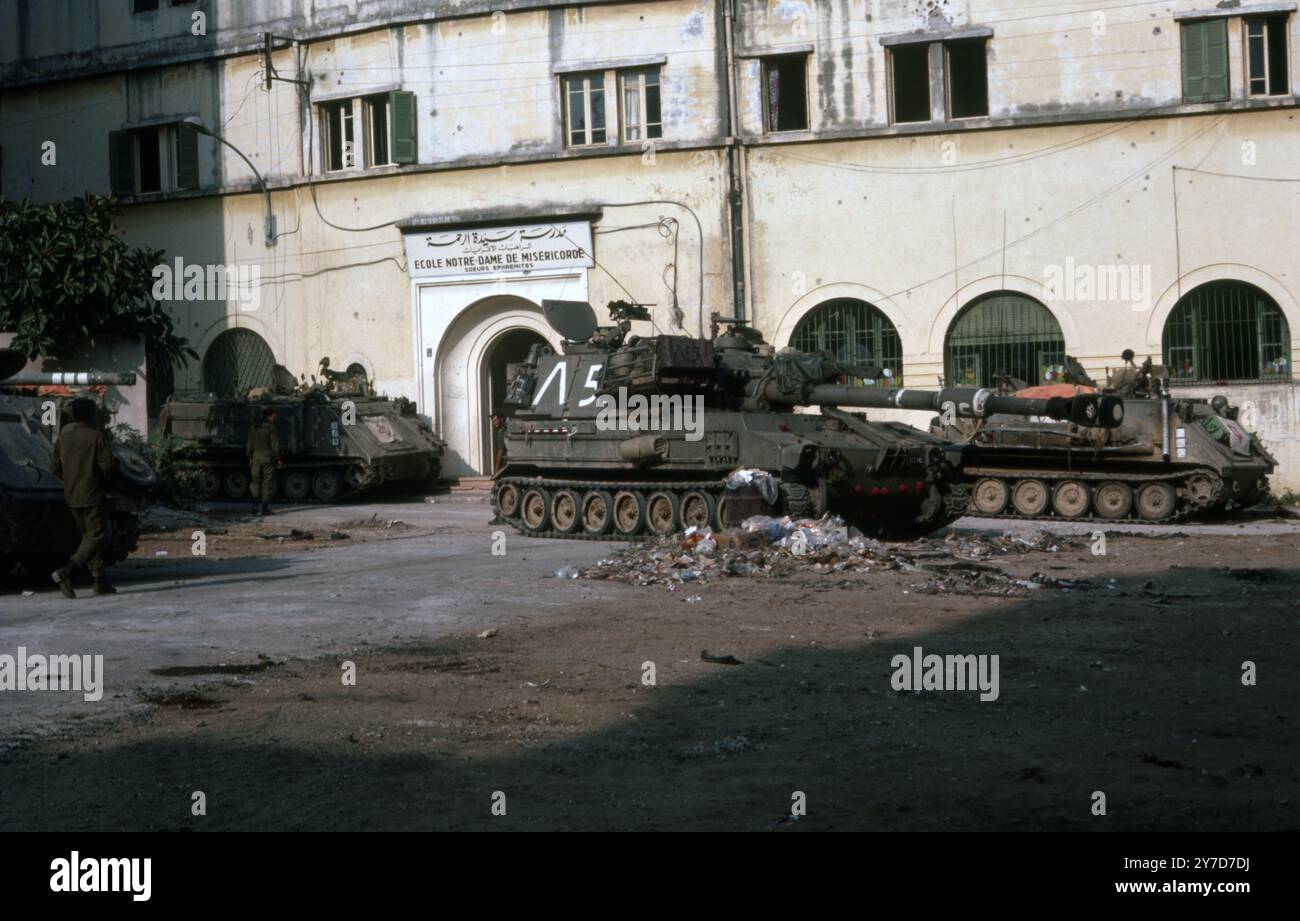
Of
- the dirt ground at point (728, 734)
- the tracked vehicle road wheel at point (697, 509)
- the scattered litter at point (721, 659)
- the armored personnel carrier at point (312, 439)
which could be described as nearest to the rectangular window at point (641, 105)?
the armored personnel carrier at point (312, 439)

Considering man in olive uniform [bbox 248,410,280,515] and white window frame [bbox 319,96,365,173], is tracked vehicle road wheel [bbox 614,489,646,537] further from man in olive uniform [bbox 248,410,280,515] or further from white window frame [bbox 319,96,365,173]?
white window frame [bbox 319,96,365,173]

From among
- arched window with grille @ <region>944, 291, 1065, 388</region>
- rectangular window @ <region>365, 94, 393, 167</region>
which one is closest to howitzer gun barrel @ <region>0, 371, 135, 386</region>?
arched window with grille @ <region>944, 291, 1065, 388</region>

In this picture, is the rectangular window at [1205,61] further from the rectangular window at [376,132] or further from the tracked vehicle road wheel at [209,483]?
the tracked vehicle road wheel at [209,483]

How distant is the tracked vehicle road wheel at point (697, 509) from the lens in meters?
18.2

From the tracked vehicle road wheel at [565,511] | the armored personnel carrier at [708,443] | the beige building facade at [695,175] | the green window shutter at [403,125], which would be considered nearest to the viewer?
the armored personnel carrier at [708,443]

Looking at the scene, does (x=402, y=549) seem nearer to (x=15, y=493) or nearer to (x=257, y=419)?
(x=15, y=493)

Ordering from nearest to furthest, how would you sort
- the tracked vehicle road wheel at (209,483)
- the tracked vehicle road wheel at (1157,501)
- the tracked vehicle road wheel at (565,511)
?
the tracked vehicle road wheel at (565,511) → the tracked vehicle road wheel at (1157,501) → the tracked vehicle road wheel at (209,483)

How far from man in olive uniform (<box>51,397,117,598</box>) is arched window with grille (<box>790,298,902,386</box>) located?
1643 cm

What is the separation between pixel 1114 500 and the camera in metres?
21.8

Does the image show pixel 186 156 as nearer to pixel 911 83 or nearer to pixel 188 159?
pixel 188 159

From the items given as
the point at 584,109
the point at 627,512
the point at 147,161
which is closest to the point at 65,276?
the point at 147,161

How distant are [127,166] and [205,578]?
20.3 metres

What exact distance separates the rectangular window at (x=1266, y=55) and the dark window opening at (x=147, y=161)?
21.0m

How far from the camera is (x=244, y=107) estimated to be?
31312mm
